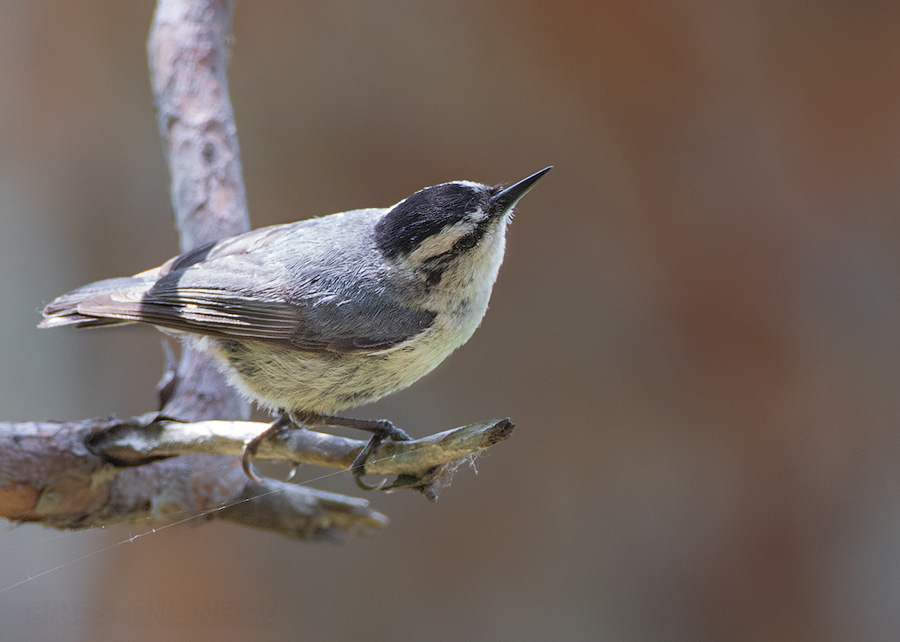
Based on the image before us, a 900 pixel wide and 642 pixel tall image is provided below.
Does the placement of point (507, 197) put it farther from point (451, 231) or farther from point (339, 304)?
point (339, 304)

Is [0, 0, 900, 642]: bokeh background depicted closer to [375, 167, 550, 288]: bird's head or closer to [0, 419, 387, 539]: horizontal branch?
[0, 419, 387, 539]: horizontal branch

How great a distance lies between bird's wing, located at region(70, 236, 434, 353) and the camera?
169cm

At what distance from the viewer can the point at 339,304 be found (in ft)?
5.69

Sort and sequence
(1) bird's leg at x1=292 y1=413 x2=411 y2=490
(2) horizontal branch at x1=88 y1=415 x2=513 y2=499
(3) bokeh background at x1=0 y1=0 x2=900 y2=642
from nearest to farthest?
(2) horizontal branch at x1=88 y1=415 x2=513 y2=499 < (1) bird's leg at x1=292 y1=413 x2=411 y2=490 < (3) bokeh background at x1=0 y1=0 x2=900 y2=642

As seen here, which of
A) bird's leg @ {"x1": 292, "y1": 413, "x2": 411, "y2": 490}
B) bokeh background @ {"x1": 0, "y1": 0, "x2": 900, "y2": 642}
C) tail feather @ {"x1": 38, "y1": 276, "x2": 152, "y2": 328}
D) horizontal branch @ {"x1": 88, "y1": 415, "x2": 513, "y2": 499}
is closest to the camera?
horizontal branch @ {"x1": 88, "y1": 415, "x2": 513, "y2": 499}

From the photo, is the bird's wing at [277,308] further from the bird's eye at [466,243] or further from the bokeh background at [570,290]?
the bokeh background at [570,290]

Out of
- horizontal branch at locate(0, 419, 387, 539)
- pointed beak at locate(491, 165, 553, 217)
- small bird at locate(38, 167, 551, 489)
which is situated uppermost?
pointed beak at locate(491, 165, 553, 217)

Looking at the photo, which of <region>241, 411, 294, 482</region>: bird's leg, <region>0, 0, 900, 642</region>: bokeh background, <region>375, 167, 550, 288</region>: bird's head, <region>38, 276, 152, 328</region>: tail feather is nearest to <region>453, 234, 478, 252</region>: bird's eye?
<region>375, 167, 550, 288</region>: bird's head

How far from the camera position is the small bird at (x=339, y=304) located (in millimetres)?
1679

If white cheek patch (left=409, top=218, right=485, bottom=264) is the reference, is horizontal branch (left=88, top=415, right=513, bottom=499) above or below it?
below

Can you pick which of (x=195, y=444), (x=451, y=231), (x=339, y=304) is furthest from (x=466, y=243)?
(x=195, y=444)

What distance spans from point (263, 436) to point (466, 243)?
24.6 inches

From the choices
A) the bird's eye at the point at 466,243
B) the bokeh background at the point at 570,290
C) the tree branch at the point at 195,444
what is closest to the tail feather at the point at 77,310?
the tree branch at the point at 195,444

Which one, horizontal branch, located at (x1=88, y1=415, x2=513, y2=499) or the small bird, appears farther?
the small bird
